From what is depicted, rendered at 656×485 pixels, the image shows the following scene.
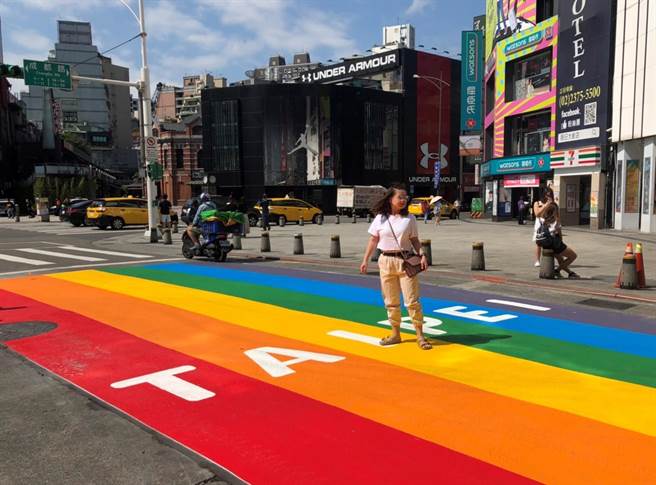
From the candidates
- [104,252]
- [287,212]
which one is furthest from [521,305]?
[287,212]

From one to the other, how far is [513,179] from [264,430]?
114 feet

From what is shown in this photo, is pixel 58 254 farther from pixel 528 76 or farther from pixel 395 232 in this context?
pixel 528 76

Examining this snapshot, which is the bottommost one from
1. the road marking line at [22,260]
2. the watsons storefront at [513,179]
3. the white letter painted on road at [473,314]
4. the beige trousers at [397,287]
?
the white letter painted on road at [473,314]

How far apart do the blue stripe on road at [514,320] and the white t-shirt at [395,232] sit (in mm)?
2235

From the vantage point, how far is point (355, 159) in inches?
2468

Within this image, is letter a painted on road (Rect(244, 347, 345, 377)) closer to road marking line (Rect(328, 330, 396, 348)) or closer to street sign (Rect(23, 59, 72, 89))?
road marking line (Rect(328, 330, 396, 348))

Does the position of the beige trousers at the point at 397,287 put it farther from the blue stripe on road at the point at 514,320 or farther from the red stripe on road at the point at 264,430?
the blue stripe on road at the point at 514,320

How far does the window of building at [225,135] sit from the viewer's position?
60.9m

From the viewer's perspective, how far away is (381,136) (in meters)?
65.4

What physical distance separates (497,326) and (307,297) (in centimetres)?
354

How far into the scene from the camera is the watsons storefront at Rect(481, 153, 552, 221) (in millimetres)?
32875

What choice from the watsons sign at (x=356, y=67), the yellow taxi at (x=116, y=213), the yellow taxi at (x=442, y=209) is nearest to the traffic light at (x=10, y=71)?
the yellow taxi at (x=116, y=213)

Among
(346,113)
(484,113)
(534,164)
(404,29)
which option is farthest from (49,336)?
Answer: (404,29)

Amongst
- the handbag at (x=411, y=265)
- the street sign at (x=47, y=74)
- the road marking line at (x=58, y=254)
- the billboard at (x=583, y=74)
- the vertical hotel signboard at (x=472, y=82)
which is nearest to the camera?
the handbag at (x=411, y=265)
